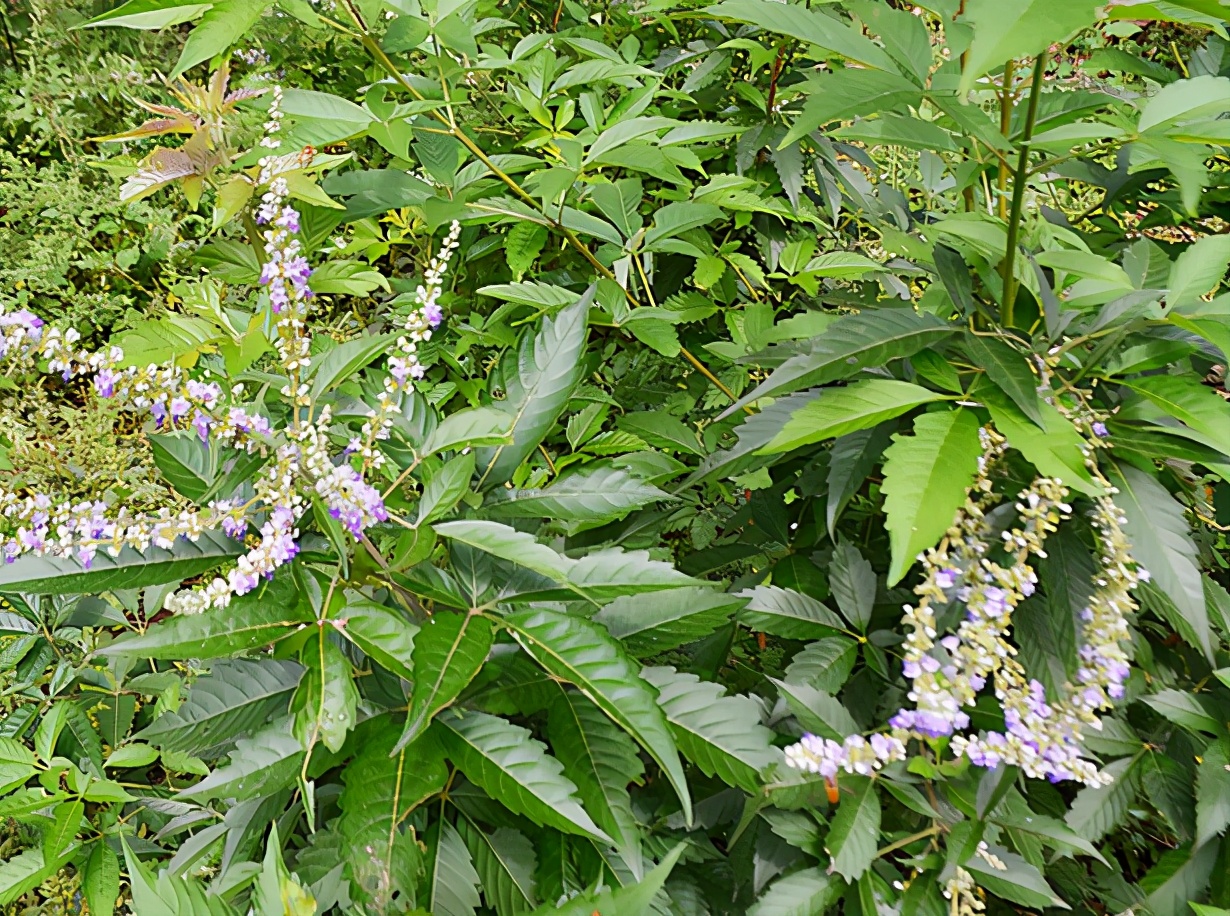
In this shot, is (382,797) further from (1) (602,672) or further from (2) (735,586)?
(2) (735,586)

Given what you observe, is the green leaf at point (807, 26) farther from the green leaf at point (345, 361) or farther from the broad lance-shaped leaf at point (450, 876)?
the broad lance-shaped leaf at point (450, 876)

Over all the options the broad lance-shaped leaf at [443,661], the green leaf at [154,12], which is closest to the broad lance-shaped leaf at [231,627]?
the broad lance-shaped leaf at [443,661]

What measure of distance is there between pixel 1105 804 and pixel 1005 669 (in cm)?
23

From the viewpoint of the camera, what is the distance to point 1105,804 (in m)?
0.66

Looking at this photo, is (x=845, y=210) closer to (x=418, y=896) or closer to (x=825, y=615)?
(x=825, y=615)

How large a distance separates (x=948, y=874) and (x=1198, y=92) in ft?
2.13

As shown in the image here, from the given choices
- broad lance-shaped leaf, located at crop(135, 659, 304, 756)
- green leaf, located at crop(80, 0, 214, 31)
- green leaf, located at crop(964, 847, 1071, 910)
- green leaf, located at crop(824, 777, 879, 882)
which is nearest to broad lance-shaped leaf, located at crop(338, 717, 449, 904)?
broad lance-shaped leaf, located at crop(135, 659, 304, 756)

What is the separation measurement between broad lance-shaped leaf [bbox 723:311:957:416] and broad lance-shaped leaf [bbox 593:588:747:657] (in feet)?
0.59

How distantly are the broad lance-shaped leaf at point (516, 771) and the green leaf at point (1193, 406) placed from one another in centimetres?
53

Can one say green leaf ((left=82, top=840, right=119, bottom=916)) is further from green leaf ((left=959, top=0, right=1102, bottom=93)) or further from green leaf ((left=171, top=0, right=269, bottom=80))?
green leaf ((left=959, top=0, right=1102, bottom=93))

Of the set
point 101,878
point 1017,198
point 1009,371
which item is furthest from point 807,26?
point 101,878

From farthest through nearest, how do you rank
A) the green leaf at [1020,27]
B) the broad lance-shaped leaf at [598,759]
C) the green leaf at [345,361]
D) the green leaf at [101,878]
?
the green leaf at [101,878], the green leaf at [345,361], the broad lance-shaped leaf at [598,759], the green leaf at [1020,27]

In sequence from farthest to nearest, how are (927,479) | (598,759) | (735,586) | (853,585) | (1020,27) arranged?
(735,586), (853,585), (598,759), (927,479), (1020,27)

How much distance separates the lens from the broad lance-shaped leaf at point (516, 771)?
1.89 ft
